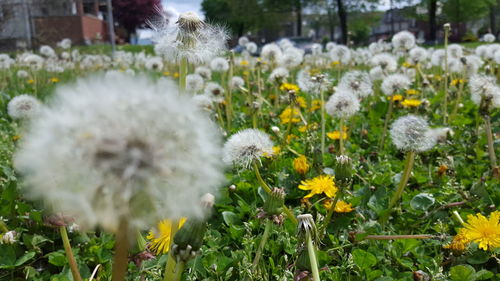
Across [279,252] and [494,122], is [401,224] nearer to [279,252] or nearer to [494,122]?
[279,252]

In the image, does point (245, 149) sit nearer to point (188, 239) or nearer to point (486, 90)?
point (188, 239)

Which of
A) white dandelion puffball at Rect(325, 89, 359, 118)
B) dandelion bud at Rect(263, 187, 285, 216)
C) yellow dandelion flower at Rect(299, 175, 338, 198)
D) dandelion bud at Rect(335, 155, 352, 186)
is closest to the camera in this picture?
dandelion bud at Rect(263, 187, 285, 216)

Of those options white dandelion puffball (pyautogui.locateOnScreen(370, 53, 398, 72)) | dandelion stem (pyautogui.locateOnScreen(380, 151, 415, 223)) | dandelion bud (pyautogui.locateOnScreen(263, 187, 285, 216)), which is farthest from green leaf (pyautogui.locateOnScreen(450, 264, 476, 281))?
Result: white dandelion puffball (pyautogui.locateOnScreen(370, 53, 398, 72))

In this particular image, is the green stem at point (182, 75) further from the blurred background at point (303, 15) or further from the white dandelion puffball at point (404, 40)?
the blurred background at point (303, 15)

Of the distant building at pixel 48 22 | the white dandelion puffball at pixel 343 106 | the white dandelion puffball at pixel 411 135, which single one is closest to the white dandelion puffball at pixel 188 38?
the white dandelion puffball at pixel 411 135

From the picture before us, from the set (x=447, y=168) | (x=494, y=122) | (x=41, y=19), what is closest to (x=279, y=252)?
(x=447, y=168)

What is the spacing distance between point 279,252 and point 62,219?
26.4 inches

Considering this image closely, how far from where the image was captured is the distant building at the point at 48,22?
6.11 meters

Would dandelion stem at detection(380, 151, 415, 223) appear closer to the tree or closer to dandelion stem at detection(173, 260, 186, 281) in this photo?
dandelion stem at detection(173, 260, 186, 281)

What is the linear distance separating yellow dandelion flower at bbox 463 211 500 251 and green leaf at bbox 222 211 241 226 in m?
0.70

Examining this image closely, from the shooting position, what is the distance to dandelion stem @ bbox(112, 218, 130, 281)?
53 centimetres

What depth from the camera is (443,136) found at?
2.24 meters

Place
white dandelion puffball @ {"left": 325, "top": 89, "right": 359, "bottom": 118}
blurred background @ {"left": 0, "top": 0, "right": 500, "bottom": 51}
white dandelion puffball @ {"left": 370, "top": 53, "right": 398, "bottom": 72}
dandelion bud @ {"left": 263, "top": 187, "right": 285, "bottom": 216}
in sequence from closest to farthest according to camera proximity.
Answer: dandelion bud @ {"left": 263, "top": 187, "right": 285, "bottom": 216} < white dandelion puffball @ {"left": 325, "top": 89, "right": 359, "bottom": 118} < white dandelion puffball @ {"left": 370, "top": 53, "right": 398, "bottom": 72} < blurred background @ {"left": 0, "top": 0, "right": 500, "bottom": 51}

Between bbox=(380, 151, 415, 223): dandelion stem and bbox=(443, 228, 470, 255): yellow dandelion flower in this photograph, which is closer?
bbox=(443, 228, 470, 255): yellow dandelion flower
